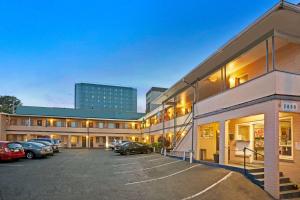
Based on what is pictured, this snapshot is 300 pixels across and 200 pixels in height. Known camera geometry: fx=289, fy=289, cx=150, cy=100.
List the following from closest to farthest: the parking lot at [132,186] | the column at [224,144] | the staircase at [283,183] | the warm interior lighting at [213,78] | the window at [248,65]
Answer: the parking lot at [132,186]
the staircase at [283,183]
the window at [248,65]
the column at [224,144]
the warm interior lighting at [213,78]

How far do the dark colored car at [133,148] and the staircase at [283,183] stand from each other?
1974 centimetres

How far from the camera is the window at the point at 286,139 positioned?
12383mm

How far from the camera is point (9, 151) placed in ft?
66.3

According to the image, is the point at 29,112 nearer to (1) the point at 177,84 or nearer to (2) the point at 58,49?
(2) the point at 58,49

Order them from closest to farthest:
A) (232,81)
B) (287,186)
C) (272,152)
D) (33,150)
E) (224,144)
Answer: (272,152) → (287,186) → (224,144) → (232,81) → (33,150)

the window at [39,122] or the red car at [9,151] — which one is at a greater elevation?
the window at [39,122]

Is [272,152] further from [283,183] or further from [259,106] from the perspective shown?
[259,106]

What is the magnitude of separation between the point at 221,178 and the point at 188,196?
3047mm

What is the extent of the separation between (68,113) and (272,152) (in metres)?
52.4

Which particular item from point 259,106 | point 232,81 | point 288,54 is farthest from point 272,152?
point 232,81

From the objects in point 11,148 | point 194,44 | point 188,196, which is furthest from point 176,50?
point 188,196

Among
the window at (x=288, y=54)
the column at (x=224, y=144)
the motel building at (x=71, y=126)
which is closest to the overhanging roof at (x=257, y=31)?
the window at (x=288, y=54)

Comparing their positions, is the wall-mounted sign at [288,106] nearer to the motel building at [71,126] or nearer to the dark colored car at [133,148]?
the dark colored car at [133,148]

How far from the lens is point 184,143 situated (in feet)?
71.5
